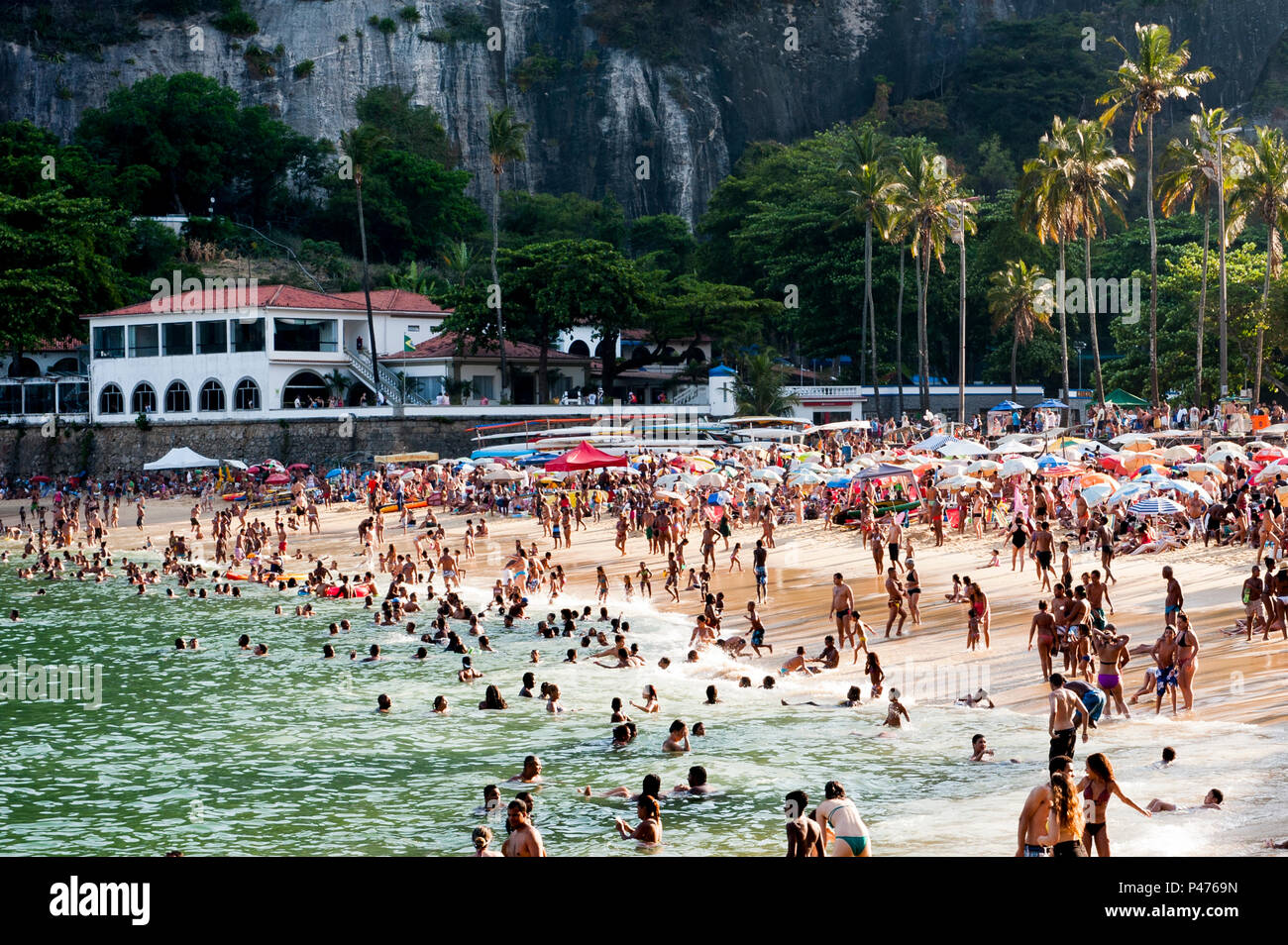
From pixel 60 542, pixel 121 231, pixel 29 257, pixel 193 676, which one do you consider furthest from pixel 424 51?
pixel 193 676

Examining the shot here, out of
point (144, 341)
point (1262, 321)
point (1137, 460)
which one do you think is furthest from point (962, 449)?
point (144, 341)

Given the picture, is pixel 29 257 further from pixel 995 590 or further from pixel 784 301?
pixel 995 590


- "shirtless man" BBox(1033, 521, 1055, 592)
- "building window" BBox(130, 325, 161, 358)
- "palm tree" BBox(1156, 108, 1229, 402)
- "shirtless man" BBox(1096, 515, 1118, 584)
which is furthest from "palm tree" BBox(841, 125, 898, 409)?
"building window" BBox(130, 325, 161, 358)

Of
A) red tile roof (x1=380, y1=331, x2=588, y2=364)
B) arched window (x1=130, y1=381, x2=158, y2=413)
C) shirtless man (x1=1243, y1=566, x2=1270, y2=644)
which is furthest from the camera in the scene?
arched window (x1=130, y1=381, x2=158, y2=413)

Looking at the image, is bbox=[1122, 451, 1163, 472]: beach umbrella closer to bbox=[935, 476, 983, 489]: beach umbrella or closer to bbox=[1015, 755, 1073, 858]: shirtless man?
bbox=[935, 476, 983, 489]: beach umbrella

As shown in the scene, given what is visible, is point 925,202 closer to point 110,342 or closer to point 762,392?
point 762,392

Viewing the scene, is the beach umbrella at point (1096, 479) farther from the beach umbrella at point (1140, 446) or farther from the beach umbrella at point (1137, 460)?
the beach umbrella at point (1140, 446)

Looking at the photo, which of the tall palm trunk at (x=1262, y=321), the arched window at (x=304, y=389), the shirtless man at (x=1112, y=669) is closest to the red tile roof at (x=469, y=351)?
the arched window at (x=304, y=389)
